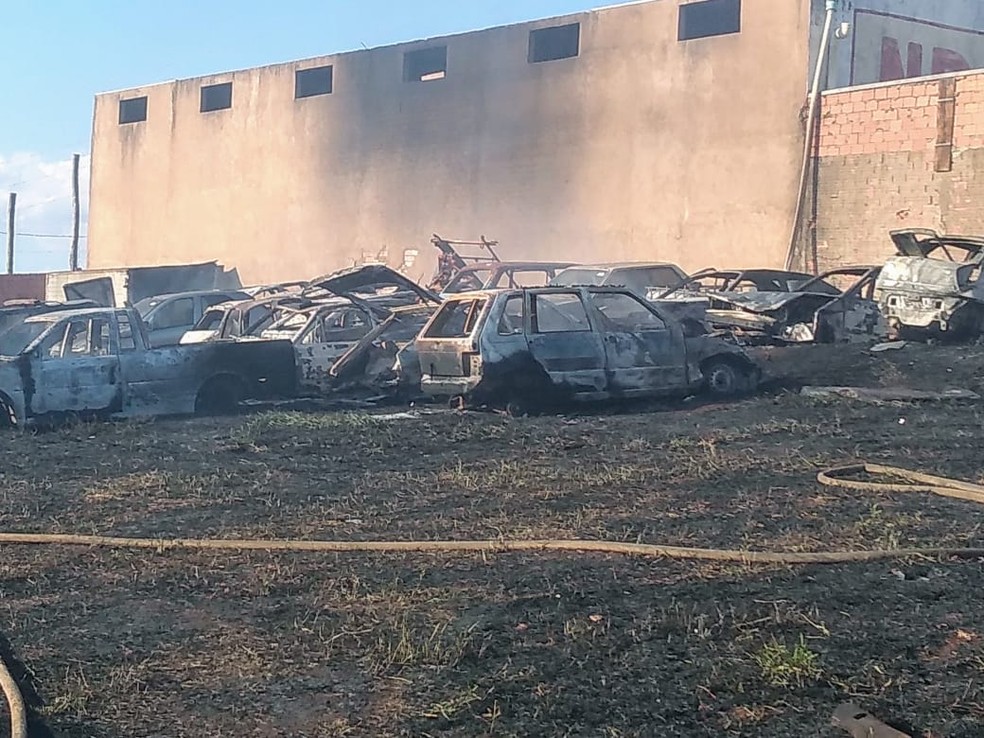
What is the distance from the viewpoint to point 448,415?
12.3 metres

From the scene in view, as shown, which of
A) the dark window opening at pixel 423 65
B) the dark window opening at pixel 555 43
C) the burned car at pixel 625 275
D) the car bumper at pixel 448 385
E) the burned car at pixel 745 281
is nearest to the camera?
the car bumper at pixel 448 385

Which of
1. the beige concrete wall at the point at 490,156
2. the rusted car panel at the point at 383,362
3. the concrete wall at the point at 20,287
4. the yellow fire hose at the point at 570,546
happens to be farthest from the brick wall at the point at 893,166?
the concrete wall at the point at 20,287

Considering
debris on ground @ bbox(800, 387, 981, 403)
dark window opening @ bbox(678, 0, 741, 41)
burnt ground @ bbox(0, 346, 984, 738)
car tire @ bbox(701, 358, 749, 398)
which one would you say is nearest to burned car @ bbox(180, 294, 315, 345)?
car tire @ bbox(701, 358, 749, 398)

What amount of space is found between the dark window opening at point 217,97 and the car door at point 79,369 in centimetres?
2710

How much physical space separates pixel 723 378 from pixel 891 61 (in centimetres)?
1693

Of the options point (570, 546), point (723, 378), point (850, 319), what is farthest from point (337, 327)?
point (570, 546)

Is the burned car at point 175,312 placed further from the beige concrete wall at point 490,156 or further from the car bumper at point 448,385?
the beige concrete wall at point 490,156

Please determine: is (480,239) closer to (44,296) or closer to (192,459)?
(44,296)

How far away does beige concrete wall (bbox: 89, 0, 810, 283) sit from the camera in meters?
26.8

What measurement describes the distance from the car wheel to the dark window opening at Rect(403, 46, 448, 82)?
22.0 m

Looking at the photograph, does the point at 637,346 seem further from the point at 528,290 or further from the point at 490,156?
the point at 490,156

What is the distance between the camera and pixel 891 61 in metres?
27.5

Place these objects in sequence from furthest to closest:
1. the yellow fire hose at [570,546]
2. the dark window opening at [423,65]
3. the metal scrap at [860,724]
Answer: the dark window opening at [423,65], the yellow fire hose at [570,546], the metal scrap at [860,724]

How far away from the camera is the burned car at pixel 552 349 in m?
12.2
